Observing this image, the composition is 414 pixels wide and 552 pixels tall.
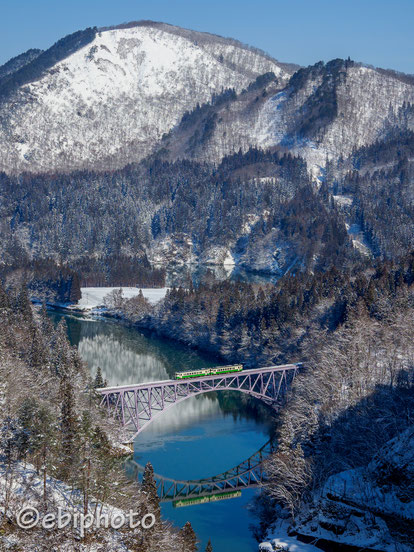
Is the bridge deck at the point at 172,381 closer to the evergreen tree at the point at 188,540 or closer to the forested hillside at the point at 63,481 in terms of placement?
the forested hillside at the point at 63,481

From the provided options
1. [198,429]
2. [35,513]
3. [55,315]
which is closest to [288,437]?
[198,429]

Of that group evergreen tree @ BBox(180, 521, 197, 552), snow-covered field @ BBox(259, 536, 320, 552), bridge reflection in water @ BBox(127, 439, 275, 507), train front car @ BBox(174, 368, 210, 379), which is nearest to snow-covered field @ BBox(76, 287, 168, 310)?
train front car @ BBox(174, 368, 210, 379)

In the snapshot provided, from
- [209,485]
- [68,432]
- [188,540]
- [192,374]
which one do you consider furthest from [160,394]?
[188,540]

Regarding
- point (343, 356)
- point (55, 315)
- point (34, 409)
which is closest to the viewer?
point (34, 409)

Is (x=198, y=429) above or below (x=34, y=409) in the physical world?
below

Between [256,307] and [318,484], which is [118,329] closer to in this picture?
[256,307]
